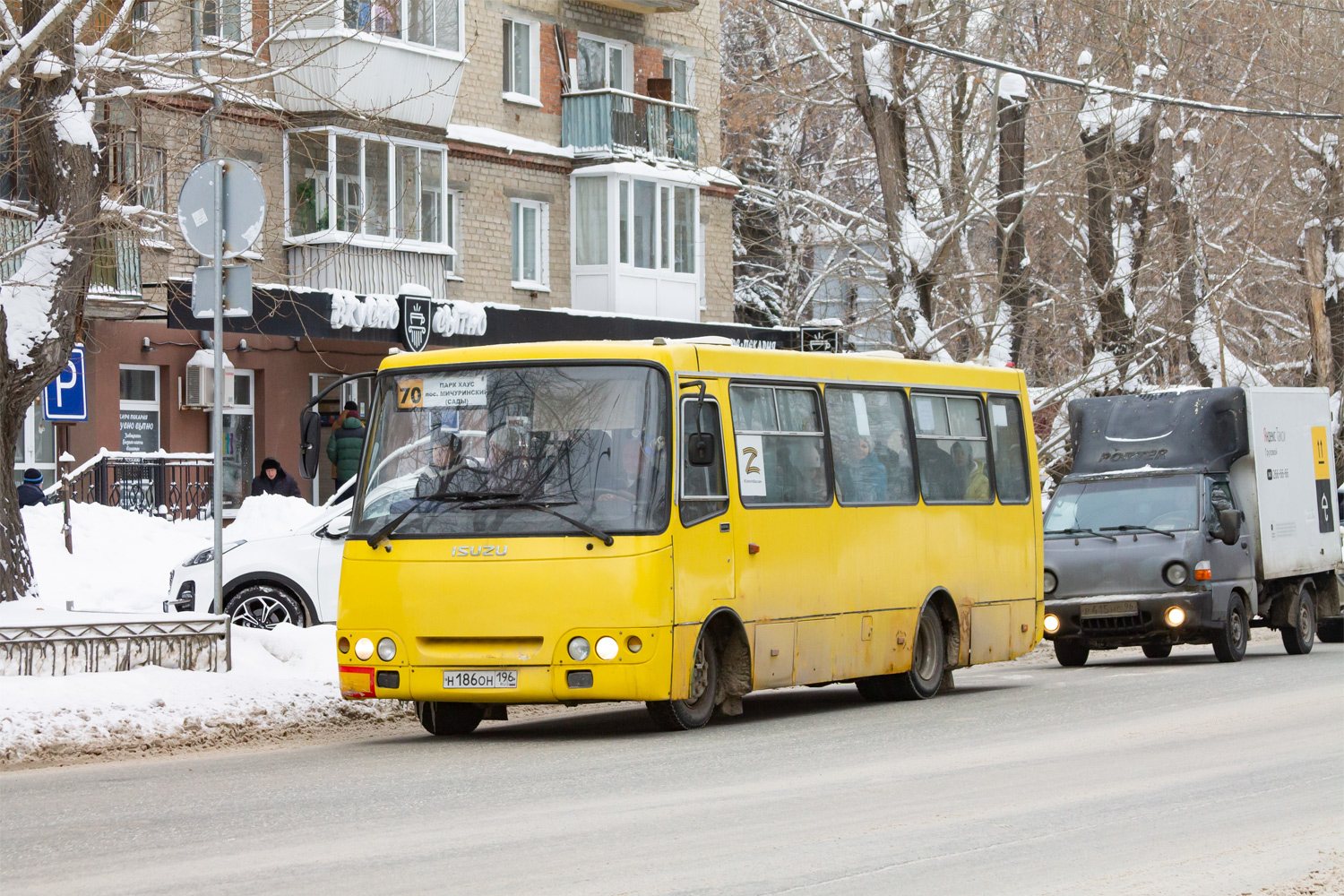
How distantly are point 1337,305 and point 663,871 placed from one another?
3440 centimetres

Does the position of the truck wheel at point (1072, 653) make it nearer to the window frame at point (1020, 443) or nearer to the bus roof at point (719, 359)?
the window frame at point (1020, 443)

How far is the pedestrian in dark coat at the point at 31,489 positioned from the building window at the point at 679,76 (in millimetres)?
18600

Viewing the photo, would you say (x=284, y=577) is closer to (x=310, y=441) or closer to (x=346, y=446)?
(x=310, y=441)

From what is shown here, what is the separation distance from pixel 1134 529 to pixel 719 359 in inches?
308

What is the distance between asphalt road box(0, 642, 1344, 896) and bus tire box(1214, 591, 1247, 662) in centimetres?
525

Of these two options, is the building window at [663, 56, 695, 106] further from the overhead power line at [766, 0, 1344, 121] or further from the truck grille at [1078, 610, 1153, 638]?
the truck grille at [1078, 610, 1153, 638]

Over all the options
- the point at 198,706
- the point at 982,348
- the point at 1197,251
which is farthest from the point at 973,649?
the point at 1197,251

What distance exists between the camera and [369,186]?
3328 centimetres

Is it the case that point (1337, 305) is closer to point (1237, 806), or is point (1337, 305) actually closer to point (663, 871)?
point (1237, 806)

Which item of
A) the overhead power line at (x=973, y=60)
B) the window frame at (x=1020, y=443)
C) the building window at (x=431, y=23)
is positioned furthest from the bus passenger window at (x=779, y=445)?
the building window at (x=431, y=23)

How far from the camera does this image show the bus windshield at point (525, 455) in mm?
12016

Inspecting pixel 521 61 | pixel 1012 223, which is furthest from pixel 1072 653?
pixel 521 61

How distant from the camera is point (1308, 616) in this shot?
21.2 m

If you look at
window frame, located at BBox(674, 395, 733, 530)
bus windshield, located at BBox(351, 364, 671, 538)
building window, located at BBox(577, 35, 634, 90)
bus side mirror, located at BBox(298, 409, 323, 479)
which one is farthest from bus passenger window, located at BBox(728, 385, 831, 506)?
building window, located at BBox(577, 35, 634, 90)
